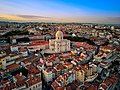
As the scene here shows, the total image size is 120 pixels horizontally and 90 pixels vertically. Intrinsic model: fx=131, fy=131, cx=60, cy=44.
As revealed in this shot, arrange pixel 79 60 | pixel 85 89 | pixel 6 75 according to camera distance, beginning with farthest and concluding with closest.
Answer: pixel 79 60
pixel 6 75
pixel 85 89

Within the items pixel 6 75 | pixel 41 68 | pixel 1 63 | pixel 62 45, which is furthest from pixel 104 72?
pixel 1 63

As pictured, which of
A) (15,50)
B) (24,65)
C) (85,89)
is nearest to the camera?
(85,89)

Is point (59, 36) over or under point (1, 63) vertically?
over

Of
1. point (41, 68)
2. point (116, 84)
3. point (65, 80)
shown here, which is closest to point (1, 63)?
point (41, 68)

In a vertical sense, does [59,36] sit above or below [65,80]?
above

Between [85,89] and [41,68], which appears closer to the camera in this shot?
[85,89]

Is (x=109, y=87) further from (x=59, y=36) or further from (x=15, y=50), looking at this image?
(x=15, y=50)

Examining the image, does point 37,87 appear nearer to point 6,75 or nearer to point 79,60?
point 6,75

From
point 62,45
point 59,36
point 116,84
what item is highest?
point 59,36

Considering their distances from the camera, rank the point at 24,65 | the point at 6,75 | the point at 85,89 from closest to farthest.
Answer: the point at 85,89 < the point at 6,75 < the point at 24,65
